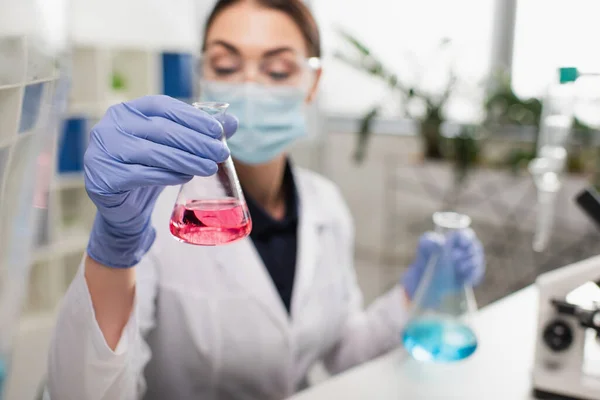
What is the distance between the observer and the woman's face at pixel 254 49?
1.16 meters

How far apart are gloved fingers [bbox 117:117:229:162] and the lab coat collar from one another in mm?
602

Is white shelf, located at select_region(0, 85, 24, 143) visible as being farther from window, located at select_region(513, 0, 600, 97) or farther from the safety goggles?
window, located at select_region(513, 0, 600, 97)

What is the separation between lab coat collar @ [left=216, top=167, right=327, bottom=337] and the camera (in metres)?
1.17

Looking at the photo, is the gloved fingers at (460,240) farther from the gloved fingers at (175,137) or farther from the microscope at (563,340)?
the gloved fingers at (175,137)

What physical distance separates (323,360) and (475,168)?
4.92 feet

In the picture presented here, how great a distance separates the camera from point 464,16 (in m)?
2.90

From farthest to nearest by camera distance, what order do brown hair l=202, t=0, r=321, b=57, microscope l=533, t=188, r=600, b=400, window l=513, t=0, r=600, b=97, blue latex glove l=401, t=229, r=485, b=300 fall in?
window l=513, t=0, r=600, b=97, brown hair l=202, t=0, r=321, b=57, blue latex glove l=401, t=229, r=485, b=300, microscope l=533, t=188, r=600, b=400

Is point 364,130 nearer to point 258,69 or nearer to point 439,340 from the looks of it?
point 258,69

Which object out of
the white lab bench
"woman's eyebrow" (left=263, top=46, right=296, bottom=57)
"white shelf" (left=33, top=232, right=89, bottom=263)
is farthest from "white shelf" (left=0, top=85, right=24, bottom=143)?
"white shelf" (left=33, top=232, right=89, bottom=263)

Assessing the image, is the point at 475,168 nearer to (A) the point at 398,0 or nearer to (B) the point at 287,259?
(A) the point at 398,0

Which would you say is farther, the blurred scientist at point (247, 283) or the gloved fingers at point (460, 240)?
the gloved fingers at point (460, 240)

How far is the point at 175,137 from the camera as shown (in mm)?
591

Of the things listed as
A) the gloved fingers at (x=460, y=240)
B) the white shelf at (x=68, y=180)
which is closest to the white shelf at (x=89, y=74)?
the white shelf at (x=68, y=180)

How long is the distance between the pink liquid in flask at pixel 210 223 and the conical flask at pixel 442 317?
49cm
